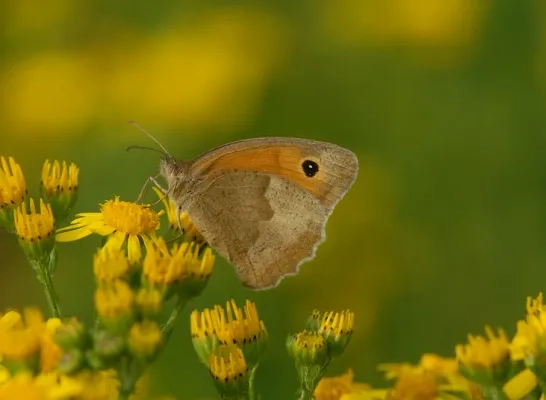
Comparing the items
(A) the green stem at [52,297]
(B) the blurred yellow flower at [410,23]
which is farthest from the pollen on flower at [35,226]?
(B) the blurred yellow flower at [410,23]

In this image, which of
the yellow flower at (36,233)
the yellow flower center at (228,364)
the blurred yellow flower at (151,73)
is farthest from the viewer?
the blurred yellow flower at (151,73)

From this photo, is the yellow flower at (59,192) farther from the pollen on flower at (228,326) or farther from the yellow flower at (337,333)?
the yellow flower at (337,333)

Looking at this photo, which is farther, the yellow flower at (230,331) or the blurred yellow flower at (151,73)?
the blurred yellow flower at (151,73)

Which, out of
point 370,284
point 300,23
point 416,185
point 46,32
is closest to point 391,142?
point 416,185

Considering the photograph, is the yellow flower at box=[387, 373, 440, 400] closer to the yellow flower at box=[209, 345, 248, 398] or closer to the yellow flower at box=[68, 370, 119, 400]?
the yellow flower at box=[209, 345, 248, 398]

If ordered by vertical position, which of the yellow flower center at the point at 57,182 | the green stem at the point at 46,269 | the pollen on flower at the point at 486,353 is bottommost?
the green stem at the point at 46,269

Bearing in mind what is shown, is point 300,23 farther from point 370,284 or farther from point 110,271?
point 110,271

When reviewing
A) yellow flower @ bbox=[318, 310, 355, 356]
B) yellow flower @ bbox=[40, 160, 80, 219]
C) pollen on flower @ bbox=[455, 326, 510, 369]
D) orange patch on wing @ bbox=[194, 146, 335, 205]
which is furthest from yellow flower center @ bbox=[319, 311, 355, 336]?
orange patch on wing @ bbox=[194, 146, 335, 205]
